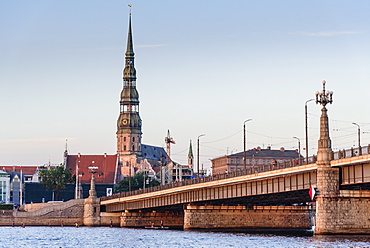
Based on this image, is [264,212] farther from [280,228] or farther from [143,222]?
[143,222]

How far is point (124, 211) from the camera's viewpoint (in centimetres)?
18388

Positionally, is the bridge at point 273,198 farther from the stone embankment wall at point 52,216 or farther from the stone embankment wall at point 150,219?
the stone embankment wall at point 52,216

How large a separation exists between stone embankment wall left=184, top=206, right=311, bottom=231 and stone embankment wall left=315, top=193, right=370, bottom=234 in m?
46.7

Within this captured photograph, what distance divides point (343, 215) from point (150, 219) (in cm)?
8170

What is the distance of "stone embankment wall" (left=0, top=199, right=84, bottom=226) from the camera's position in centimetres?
18750

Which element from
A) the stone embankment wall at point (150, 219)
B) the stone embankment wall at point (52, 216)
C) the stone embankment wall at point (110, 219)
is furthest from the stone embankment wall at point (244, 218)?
the stone embankment wall at point (52, 216)

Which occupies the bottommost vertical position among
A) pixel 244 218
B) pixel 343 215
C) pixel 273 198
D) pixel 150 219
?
pixel 343 215

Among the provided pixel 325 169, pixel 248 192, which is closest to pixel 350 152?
pixel 325 169

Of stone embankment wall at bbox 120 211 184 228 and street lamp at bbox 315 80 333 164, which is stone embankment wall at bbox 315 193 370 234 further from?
stone embankment wall at bbox 120 211 184 228

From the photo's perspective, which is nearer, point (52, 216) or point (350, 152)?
point (350, 152)

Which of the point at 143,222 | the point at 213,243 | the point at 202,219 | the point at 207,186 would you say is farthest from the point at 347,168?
the point at 143,222

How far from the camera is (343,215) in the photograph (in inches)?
4053

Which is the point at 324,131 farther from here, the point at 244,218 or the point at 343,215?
the point at 244,218

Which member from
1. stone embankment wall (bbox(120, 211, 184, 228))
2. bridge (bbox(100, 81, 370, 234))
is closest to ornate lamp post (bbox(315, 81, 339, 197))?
bridge (bbox(100, 81, 370, 234))
